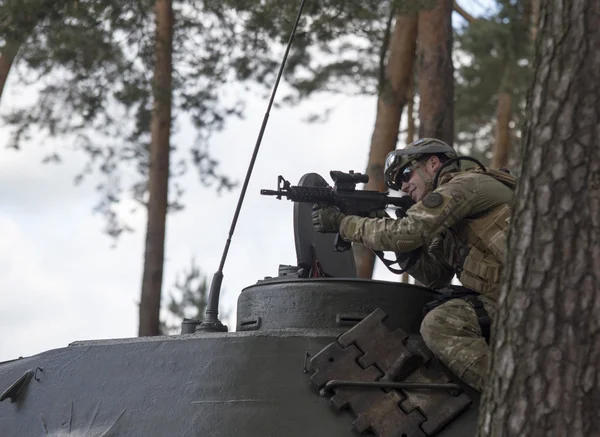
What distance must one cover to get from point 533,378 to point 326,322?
5.07 ft

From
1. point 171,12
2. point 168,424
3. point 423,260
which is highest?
point 171,12

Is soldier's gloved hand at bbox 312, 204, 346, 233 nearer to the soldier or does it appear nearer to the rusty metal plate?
the soldier

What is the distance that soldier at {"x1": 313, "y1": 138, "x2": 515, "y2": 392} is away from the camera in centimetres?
436

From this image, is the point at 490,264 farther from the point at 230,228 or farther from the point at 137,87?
the point at 137,87

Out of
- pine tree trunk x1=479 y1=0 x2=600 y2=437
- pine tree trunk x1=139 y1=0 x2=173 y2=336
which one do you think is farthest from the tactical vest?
pine tree trunk x1=139 y1=0 x2=173 y2=336

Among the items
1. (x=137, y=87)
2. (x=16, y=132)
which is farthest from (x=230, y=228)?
(x=16, y=132)

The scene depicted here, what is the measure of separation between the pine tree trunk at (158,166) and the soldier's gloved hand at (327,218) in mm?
8832

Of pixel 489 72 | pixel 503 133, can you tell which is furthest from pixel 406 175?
pixel 489 72

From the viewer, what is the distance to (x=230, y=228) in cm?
521

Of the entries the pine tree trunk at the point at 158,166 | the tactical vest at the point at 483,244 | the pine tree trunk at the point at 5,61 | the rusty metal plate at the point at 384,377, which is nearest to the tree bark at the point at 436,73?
the pine tree trunk at the point at 158,166

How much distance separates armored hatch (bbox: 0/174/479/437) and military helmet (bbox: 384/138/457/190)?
2.16ft

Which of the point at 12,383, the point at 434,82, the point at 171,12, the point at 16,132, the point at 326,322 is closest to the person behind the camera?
the point at 326,322

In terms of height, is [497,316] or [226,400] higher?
[497,316]

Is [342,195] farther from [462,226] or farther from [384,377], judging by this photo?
[384,377]
